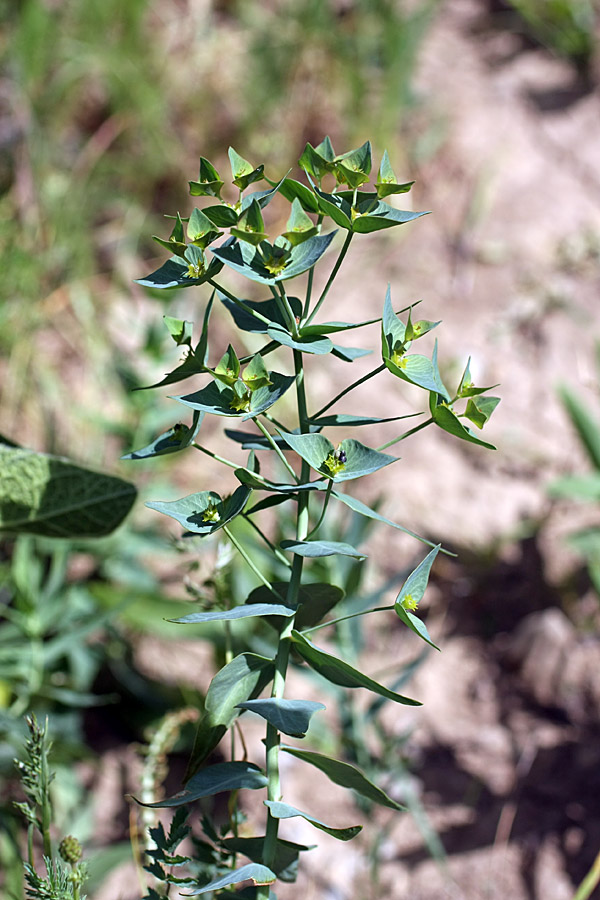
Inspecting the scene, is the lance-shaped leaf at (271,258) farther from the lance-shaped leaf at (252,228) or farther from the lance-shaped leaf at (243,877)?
the lance-shaped leaf at (243,877)

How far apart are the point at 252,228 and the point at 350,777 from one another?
0.39 m

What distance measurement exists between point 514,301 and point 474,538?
2.53 feet

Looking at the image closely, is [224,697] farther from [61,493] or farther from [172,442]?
[61,493]

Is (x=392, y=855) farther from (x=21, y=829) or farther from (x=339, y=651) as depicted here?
(x=21, y=829)

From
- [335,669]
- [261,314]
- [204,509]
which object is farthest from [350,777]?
[261,314]

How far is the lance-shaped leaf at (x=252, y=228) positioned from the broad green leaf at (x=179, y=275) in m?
0.04

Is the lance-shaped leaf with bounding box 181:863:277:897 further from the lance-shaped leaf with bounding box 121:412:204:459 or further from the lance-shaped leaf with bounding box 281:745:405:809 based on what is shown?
the lance-shaped leaf with bounding box 121:412:204:459

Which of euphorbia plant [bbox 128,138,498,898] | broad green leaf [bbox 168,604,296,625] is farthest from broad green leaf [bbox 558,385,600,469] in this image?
broad green leaf [bbox 168,604,296,625]

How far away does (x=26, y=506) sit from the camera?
0.81m

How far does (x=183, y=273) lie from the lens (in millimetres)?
583

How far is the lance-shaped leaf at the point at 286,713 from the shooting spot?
0.52m

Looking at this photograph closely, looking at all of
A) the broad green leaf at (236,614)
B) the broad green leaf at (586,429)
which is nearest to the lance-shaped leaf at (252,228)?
the broad green leaf at (236,614)

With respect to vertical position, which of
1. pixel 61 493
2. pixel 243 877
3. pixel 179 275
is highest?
pixel 179 275

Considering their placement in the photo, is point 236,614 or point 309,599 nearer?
point 236,614
